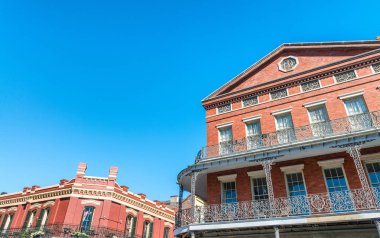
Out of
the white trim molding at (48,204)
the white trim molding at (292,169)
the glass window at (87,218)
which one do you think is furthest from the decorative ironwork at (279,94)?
the white trim molding at (48,204)

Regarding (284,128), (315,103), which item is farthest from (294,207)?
(315,103)

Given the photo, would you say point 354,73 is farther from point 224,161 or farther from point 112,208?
point 112,208

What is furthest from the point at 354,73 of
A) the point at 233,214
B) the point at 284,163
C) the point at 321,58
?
the point at 233,214

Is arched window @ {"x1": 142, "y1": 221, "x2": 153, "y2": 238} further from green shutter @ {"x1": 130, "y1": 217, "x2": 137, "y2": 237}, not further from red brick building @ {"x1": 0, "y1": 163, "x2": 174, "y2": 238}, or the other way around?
green shutter @ {"x1": 130, "y1": 217, "x2": 137, "y2": 237}

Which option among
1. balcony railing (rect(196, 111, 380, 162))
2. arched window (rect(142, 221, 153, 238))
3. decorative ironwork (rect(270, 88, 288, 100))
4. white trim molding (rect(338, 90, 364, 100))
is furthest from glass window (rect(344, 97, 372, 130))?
arched window (rect(142, 221, 153, 238))

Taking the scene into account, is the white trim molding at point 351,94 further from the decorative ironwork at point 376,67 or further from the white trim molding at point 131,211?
the white trim molding at point 131,211

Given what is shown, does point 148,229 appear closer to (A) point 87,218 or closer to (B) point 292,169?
(A) point 87,218

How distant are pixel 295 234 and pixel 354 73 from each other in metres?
9.07

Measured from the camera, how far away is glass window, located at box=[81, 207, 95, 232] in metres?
20.6

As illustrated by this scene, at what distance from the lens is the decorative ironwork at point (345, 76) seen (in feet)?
47.1

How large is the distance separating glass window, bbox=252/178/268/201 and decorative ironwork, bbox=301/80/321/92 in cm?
590

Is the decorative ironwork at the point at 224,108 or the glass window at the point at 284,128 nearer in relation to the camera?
the glass window at the point at 284,128

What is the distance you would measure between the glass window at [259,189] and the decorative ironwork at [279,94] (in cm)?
523

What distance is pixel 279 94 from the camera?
1614cm
